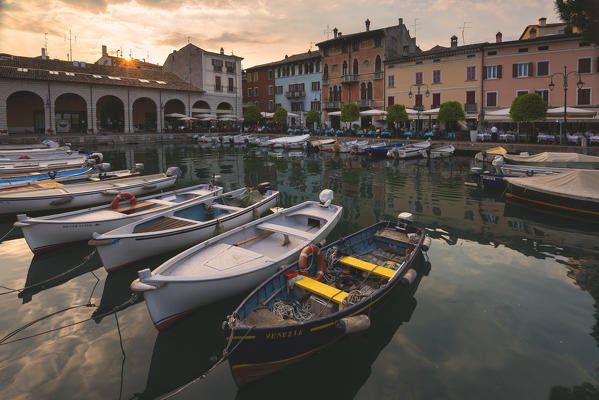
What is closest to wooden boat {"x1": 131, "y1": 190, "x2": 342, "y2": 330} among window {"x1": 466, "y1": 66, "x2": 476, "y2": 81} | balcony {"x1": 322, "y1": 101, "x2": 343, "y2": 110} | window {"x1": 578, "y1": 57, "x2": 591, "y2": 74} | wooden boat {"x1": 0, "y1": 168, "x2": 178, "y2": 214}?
wooden boat {"x1": 0, "y1": 168, "x2": 178, "y2": 214}

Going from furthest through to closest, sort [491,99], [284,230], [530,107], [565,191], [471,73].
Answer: [471,73], [491,99], [530,107], [565,191], [284,230]

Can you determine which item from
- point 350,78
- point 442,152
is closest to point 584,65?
point 442,152

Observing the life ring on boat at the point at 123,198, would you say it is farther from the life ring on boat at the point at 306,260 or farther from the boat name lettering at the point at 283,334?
the boat name lettering at the point at 283,334

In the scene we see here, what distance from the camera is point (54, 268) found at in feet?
28.9

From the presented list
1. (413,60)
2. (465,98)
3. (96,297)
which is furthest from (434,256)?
(413,60)

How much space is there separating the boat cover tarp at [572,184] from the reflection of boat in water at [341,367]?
9659 millimetres

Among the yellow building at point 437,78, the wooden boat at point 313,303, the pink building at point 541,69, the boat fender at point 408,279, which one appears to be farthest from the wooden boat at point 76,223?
the pink building at point 541,69

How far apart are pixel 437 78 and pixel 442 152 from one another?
459 inches

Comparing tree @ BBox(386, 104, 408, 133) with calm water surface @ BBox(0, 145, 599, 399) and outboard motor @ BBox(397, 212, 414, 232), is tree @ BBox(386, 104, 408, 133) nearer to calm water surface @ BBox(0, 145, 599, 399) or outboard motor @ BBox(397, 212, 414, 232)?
calm water surface @ BBox(0, 145, 599, 399)

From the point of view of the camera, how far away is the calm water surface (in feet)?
16.3

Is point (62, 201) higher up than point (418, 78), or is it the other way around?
point (418, 78)

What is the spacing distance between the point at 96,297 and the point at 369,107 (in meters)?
42.4

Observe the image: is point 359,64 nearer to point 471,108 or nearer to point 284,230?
point 471,108

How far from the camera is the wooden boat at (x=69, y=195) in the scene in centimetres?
1195
